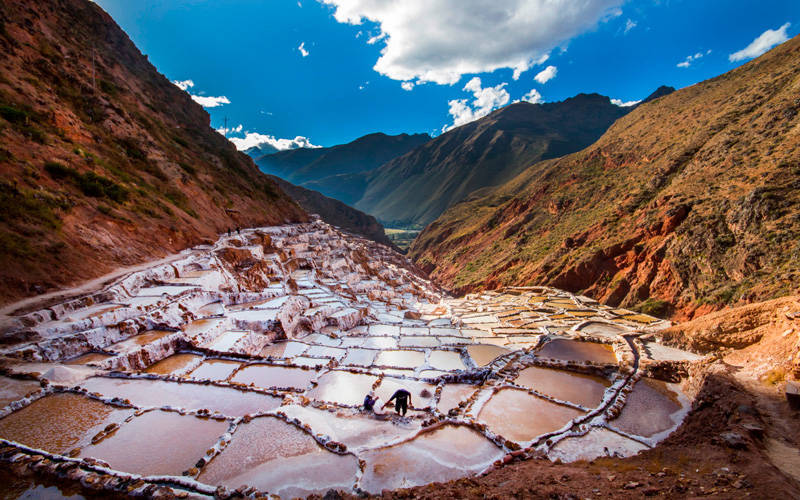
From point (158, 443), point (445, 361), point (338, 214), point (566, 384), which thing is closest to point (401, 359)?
point (445, 361)

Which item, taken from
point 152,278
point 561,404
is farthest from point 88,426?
point 561,404

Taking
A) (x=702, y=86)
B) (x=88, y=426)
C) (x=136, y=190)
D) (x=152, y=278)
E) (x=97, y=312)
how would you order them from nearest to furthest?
(x=88, y=426) < (x=97, y=312) < (x=152, y=278) < (x=136, y=190) < (x=702, y=86)

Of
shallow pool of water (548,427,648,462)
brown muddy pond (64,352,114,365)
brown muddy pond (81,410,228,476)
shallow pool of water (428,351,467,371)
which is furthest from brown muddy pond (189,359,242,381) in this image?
shallow pool of water (548,427,648,462)

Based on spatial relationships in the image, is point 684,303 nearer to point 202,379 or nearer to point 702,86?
point 202,379

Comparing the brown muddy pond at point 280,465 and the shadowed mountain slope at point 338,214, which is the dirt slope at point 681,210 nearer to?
the brown muddy pond at point 280,465

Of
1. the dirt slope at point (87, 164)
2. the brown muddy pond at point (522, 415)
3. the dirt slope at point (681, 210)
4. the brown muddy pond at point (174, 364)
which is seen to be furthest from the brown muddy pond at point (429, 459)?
the dirt slope at point (681, 210)

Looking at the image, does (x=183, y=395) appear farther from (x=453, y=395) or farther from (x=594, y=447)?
(x=594, y=447)

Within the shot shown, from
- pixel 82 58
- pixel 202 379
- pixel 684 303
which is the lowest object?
pixel 684 303
